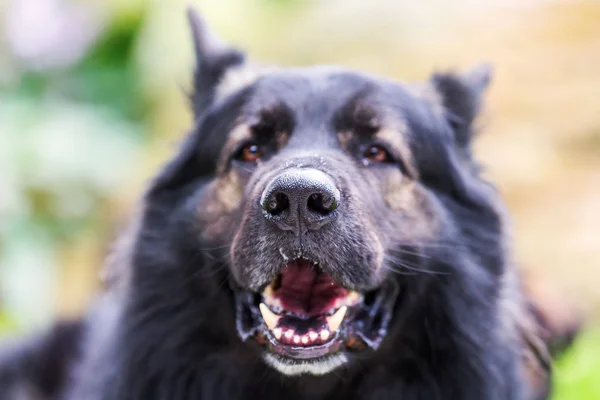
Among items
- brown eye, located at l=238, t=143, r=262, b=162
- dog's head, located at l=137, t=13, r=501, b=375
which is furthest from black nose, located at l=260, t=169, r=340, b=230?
brown eye, located at l=238, t=143, r=262, b=162

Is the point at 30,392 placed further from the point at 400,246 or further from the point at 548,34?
the point at 548,34

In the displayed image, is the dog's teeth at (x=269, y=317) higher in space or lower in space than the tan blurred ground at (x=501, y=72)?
higher

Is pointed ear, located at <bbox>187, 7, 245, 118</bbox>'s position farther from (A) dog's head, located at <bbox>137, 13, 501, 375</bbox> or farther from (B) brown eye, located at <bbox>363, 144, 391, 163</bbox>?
(B) brown eye, located at <bbox>363, 144, 391, 163</bbox>

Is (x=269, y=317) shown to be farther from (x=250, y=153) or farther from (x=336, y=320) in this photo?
(x=250, y=153)

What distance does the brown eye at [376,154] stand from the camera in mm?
3406

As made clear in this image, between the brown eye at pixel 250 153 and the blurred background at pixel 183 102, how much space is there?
3.44m

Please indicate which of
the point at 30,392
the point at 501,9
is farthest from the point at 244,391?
the point at 501,9

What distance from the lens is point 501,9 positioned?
8.83 metres

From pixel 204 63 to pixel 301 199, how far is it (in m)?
1.56

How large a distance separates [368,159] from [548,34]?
5765mm

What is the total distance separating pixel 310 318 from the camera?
306cm

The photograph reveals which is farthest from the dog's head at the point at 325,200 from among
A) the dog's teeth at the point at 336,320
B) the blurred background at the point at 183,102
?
the blurred background at the point at 183,102

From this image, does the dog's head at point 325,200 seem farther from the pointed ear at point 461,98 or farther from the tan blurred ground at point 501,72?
the tan blurred ground at point 501,72

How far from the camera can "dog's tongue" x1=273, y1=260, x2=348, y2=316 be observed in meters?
3.15
